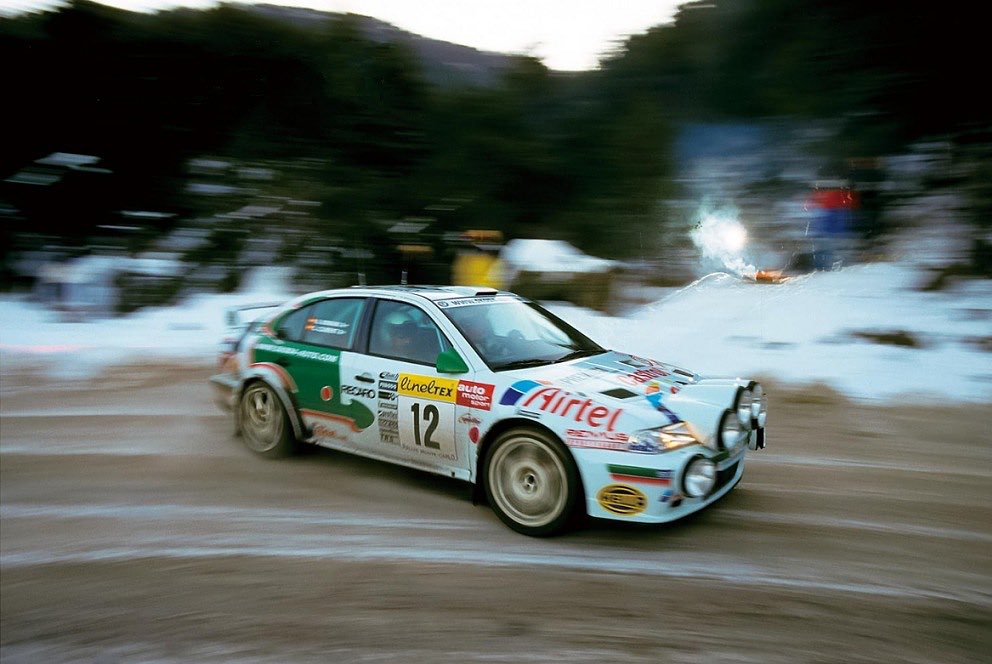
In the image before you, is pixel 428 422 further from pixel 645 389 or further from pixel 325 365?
pixel 645 389

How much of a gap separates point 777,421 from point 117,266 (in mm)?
11281

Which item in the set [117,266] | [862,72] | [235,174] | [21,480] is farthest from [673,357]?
[117,266]

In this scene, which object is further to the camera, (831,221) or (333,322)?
(831,221)

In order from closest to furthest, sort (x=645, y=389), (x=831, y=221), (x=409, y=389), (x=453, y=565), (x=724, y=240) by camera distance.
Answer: (x=453, y=565) → (x=645, y=389) → (x=409, y=389) → (x=831, y=221) → (x=724, y=240)

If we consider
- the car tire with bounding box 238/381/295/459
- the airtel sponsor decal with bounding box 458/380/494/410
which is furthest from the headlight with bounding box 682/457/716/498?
the car tire with bounding box 238/381/295/459

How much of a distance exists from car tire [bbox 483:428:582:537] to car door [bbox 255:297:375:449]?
1.05m

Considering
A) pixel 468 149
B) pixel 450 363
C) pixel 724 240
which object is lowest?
pixel 450 363

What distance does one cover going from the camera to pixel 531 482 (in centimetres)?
→ 438

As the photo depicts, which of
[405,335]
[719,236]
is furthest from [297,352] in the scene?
[719,236]

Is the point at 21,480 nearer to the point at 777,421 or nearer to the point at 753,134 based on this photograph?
the point at 777,421

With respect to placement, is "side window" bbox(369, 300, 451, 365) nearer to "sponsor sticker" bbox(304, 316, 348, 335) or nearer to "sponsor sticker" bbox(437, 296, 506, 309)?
"sponsor sticker" bbox(437, 296, 506, 309)

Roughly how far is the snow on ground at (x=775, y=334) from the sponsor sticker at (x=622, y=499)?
4.68 metres

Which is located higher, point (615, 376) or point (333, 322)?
point (333, 322)

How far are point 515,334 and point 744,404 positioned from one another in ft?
5.08
